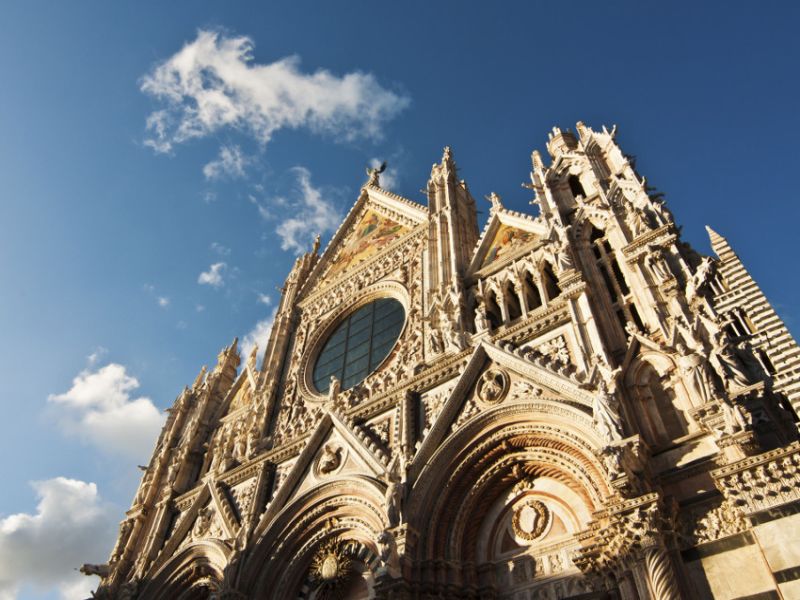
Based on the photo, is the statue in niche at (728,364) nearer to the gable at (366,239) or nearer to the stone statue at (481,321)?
the stone statue at (481,321)

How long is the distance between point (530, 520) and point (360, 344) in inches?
322

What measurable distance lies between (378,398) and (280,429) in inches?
153

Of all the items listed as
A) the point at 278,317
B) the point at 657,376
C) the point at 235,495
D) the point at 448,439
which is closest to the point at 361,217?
the point at 278,317

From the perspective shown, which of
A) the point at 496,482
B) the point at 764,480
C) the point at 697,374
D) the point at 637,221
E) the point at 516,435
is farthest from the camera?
the point at 637,221

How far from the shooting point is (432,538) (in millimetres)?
10391

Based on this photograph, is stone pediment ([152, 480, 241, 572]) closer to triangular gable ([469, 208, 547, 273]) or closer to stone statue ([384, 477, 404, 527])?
stone statue ([384, 477, 404, 527])

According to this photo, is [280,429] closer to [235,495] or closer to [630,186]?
[235,495]

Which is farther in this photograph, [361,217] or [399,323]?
[361,217]

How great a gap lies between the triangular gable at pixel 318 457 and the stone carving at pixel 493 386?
2.50m

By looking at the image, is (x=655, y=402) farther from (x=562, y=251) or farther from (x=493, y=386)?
(x=562, y=251)

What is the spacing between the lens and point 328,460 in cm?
1322

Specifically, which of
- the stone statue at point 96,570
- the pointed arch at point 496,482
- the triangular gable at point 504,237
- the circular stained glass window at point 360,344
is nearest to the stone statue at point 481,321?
the triangular gable at point 504,237

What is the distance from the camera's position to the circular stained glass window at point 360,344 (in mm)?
16312

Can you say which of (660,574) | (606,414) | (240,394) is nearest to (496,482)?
(606,414)
